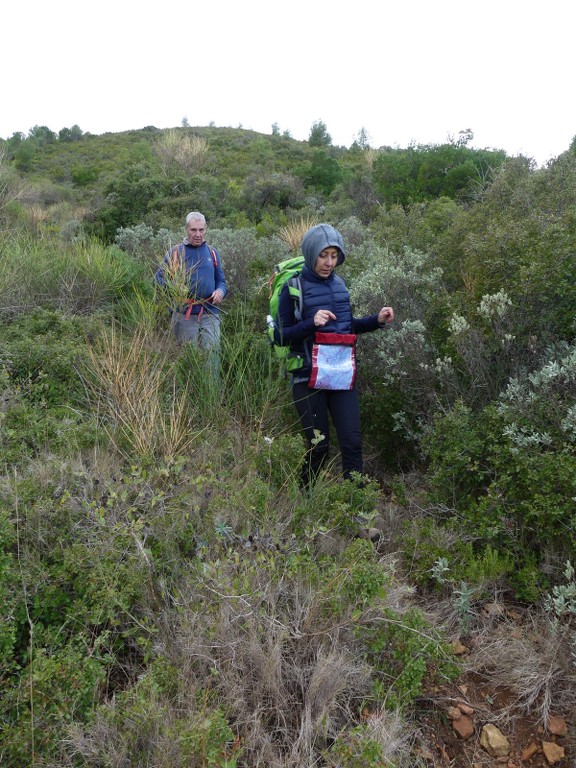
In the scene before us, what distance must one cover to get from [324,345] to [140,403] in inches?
50.1

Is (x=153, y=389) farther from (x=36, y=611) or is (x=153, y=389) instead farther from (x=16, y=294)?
(x=16, y=294)

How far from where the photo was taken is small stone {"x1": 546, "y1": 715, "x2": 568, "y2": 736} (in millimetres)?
2148

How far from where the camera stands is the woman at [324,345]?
3521 millimetres

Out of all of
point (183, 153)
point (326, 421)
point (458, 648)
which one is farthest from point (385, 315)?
point (183, 153)

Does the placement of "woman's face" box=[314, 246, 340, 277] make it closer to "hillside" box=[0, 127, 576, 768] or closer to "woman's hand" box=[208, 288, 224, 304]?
"hillside" box=[0, 127, 576, 768]

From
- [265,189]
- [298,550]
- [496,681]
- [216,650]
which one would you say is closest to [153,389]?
[298,550]

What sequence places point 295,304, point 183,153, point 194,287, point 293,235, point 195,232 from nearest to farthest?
point 295,304, point 194,287, point 195,232, point 293,235, point 183,153

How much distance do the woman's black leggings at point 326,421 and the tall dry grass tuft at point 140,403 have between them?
0.75 meters

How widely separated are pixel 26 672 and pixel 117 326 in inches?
164

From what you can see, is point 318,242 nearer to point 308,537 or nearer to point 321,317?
point 321,317

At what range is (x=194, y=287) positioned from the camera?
16.6 feet

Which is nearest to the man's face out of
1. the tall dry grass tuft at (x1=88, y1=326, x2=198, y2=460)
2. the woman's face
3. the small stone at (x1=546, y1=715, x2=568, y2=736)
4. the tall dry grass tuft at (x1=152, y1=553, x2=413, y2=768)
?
the tall dry grass tuft at (x1=88, y1=326, x2=198, y2=460)

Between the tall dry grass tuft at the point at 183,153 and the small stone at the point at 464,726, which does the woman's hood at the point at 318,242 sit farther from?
the tall dry grass tuft at the point at 183,153

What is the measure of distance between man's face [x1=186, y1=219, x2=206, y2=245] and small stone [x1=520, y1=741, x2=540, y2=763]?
4622 millimetres
